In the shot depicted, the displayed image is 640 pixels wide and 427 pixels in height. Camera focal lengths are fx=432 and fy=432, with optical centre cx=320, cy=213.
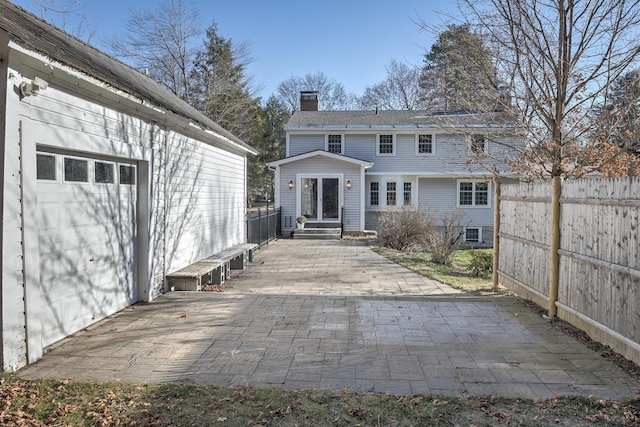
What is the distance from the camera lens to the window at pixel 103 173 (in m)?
5.48

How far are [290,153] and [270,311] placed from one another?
53.5ft

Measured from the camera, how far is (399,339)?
4844 millimetres

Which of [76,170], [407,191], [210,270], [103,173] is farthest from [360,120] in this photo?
[76,170]

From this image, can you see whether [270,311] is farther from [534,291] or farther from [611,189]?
[611,189]

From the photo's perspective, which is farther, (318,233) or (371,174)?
(371,174)

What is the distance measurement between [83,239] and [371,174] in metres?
16.8

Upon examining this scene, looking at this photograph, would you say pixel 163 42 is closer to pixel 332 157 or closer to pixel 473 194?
pixel 332 157

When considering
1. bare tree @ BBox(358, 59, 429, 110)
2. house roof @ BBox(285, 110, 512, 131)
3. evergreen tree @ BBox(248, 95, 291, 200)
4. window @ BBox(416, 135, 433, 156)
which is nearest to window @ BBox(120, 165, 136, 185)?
house roof @ BBox(285, 110, 512, 131)

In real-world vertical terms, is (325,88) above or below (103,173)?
above

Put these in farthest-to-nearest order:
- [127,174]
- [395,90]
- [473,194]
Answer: [395,90], [473,194], [127,174]

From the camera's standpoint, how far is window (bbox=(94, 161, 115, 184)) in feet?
18.0

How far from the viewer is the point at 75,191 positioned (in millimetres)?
4992

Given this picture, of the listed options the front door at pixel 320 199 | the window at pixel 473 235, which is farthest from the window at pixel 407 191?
the front door at pixel 320 199

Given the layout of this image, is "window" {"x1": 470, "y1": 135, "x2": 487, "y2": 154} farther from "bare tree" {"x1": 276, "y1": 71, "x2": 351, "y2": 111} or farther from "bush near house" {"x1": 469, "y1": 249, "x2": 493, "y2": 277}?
"bare tree" {"x1": 276, "y1": 71, "x2": 351, "y2": 111}
